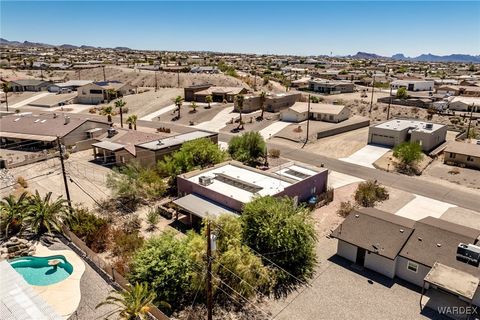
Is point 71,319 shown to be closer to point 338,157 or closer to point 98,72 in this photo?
point 338,157

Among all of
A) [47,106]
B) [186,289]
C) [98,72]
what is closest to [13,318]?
[186,289]

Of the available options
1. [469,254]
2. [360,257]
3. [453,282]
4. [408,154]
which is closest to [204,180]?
[360,257]

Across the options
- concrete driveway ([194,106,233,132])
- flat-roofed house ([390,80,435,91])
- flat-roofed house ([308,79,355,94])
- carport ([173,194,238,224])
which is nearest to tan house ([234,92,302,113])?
concrete driveway ([194,106,233,132])

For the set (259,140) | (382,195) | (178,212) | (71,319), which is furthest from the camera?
(259,140)

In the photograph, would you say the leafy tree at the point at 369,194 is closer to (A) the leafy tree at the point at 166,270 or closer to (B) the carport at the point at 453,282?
(B) the carport at the point at 453,282

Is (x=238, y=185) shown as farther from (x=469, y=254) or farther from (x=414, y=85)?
(x=414, y=85)
